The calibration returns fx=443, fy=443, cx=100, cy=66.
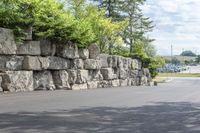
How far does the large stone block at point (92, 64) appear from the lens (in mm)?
23422

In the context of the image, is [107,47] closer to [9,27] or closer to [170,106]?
[9,27]

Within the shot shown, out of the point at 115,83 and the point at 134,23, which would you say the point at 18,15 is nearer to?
the point at 115,83

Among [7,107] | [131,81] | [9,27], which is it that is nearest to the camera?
[7,107]

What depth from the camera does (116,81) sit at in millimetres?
29000

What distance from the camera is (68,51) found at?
21.4 m

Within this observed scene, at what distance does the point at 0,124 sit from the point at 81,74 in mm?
13836

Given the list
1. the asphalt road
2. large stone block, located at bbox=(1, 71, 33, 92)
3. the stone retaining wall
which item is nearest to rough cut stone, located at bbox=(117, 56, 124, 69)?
the stone retaining wall

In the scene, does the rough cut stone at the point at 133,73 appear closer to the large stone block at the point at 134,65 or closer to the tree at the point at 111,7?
the large stone block at the point at 134,65

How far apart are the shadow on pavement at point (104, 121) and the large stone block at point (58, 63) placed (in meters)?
7.92

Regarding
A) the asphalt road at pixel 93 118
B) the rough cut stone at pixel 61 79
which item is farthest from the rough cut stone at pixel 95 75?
the asphalt road at pixel 93 118

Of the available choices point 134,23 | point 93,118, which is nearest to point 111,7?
point 134,23

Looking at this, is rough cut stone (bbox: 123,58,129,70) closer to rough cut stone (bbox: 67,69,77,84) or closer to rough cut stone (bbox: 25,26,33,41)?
rough cut stone (bbox: 67,69,77,84)

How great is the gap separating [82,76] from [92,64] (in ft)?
5.46

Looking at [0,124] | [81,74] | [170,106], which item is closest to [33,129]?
[0,124]
